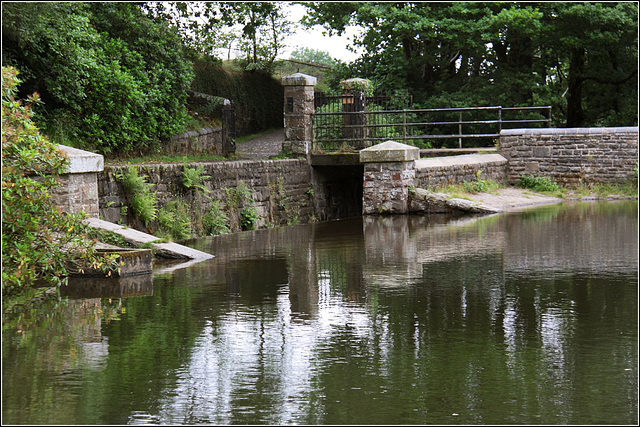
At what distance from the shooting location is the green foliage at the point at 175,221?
536 inches

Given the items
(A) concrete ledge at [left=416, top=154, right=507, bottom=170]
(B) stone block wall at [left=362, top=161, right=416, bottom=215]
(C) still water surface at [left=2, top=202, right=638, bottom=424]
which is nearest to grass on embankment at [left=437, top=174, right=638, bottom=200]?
(A) concrete ledge at [left=416, top=154, right=507, bottom=170]

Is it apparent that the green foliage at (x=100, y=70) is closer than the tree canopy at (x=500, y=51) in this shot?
Yes

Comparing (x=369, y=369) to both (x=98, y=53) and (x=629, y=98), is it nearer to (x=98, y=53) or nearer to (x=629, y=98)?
(x=98, y=53)

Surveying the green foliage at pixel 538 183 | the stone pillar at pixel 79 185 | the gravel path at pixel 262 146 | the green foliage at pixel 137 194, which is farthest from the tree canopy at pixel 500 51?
the stone pillar at pixel 79 185

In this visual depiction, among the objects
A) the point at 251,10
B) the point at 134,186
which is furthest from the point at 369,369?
the point at 251,10

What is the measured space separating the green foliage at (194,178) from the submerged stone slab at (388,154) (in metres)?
3.37

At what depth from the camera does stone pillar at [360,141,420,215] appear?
16.6 m

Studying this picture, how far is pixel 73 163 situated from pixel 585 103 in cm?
2095

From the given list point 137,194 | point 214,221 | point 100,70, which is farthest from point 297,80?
point 137,194

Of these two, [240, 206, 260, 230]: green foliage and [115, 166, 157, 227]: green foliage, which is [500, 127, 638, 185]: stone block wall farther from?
[115, 166, 157, 227]: green foliage

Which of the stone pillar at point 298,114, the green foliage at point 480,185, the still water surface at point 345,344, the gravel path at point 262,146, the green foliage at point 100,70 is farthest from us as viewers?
the gravel path at point 262,146

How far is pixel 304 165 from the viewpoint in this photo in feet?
60.7

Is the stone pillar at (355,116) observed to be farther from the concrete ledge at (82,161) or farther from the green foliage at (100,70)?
the concrete ledge at (82,161)

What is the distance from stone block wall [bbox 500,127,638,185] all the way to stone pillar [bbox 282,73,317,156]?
492 cm
